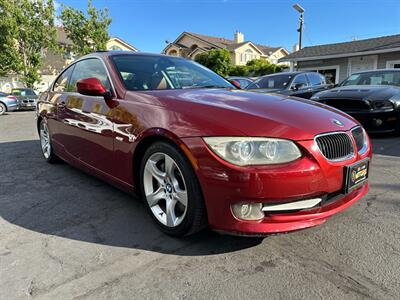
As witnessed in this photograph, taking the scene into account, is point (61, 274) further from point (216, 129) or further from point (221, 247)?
point (216, 129)

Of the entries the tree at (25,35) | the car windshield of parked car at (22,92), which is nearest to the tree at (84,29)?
the tree at (25,35)

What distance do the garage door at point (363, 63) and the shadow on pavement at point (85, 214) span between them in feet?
68.7

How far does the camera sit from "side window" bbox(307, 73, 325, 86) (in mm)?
9766

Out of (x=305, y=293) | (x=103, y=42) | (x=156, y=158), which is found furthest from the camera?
(x=103, y=42)

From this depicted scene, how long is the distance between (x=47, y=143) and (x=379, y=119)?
5676mm

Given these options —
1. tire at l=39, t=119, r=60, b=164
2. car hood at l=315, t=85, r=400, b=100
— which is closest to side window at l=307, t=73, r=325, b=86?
car hood at l=315, t=85, r=400, b=100

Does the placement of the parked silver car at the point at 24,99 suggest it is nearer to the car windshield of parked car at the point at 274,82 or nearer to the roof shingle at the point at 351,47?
the car windshield of parked car at the point at 274,82

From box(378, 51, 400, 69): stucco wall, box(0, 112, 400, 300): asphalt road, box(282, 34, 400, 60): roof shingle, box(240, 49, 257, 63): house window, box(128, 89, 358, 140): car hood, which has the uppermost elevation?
box(240, 49, 257, 63): house window

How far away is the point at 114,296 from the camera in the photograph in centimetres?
201

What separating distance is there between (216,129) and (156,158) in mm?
682

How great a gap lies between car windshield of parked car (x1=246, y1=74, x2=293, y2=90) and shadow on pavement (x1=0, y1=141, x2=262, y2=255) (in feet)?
20.1

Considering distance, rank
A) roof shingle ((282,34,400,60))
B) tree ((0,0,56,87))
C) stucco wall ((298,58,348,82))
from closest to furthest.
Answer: roof shingle ((282,34,400,60))
stucco wall ((298,58,348,82))
tree ((0,0,56,87))

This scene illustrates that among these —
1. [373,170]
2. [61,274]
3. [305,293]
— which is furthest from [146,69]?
[373,170]

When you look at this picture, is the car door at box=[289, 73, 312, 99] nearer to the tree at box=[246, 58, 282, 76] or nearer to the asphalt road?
the asphalt road
